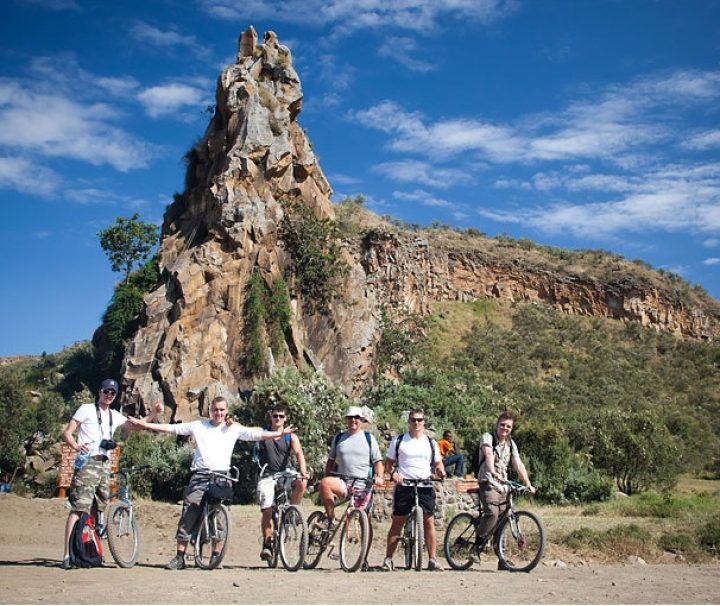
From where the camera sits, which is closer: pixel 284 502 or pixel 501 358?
pixel 284 502

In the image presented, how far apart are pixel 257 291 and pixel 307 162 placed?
A: 29.4ft

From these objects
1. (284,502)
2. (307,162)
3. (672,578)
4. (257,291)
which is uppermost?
(307,162)

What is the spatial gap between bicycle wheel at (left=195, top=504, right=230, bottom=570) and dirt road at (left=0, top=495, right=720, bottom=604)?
0.82 feet

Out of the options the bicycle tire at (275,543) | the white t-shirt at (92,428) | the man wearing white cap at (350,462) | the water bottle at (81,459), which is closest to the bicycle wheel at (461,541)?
the man wearing white cap at (350,462)

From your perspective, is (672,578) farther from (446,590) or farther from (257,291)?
(257,291)

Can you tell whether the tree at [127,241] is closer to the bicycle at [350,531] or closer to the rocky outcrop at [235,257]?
the rocky outcrop at [235,257]

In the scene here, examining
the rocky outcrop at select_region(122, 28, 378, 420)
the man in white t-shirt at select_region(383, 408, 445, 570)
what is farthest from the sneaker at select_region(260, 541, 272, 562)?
the rocky outcrop at select_region(122, 28, 378, 420)

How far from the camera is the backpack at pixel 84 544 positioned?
909 centimetres

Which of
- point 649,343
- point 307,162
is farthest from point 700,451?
point 649,343

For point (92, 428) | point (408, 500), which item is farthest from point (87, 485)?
point (408, 500)

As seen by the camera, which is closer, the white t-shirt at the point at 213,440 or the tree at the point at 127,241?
the white t-shirt at the point at 213,440

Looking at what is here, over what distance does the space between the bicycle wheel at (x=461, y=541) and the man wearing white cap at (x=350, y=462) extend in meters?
1.35

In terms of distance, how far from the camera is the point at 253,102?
→ 3475 cm

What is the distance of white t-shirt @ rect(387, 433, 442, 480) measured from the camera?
389 inches
